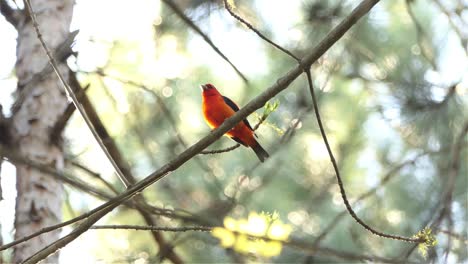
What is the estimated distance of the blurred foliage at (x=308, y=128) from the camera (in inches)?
170

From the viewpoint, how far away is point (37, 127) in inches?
108

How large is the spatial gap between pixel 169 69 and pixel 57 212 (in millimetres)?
2239

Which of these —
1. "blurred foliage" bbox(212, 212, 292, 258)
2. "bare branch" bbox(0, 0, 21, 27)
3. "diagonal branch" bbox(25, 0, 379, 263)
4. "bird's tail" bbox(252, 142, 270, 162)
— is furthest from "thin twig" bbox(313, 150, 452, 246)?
"bare branch" bbox(0, 0, 21, 27)

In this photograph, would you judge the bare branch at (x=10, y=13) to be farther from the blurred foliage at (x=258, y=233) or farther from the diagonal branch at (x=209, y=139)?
the blurred foliage at (x=258, y=233)

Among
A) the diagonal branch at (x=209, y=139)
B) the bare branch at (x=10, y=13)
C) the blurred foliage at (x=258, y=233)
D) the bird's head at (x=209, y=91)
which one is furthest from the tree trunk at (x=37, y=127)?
the bird's head at (x=209, y=91)

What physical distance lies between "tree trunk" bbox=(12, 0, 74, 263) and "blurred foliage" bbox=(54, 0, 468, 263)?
1.22 m

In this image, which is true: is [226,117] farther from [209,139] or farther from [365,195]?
[209,139]

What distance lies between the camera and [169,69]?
4.80m

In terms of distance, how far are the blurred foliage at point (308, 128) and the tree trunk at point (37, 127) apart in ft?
4.00

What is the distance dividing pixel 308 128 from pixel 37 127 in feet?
8.76

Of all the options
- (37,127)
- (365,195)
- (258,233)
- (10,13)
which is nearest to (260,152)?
(365,195)

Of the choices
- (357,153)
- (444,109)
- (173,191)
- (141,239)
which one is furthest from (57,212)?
(357,153)

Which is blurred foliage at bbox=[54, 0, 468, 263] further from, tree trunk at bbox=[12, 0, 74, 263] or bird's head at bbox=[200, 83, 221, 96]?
tree trunk at bbox=[12, 0, 74, 263]

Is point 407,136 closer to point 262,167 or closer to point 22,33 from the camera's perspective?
point 262,167
